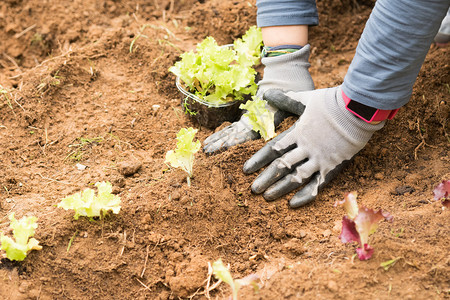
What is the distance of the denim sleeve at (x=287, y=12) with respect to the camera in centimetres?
274

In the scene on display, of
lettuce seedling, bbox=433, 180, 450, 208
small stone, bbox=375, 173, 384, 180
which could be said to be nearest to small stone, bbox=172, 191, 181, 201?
small stone, bbox=375, 173, 384, 180

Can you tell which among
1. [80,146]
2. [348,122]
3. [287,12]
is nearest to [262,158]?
[348,122]

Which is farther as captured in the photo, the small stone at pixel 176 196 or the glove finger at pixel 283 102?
Answer: the glove finger at pixel 283 102

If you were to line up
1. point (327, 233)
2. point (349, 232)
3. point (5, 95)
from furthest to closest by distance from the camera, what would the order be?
1. point (5, 95)
2. point (327, 233)
3. point (349, 232)

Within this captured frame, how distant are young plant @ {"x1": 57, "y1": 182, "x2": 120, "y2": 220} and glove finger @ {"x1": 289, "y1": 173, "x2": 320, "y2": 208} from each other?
90 centimetres

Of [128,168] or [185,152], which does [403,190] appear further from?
[128,168]

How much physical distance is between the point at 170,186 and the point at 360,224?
3.23 feet

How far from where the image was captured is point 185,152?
2.18m

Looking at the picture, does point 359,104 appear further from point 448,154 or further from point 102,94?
point 102,94

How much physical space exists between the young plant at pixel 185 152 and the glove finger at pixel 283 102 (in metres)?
0.58

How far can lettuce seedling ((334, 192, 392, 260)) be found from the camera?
5.59 ft

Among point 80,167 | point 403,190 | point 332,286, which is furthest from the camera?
point 80,167

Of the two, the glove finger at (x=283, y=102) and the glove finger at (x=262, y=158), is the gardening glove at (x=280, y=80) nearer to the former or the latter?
the glove finger at (x=283, y=102)

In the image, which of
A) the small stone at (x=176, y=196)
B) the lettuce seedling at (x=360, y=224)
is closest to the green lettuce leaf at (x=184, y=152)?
the small stone at (x=176, y=196)
